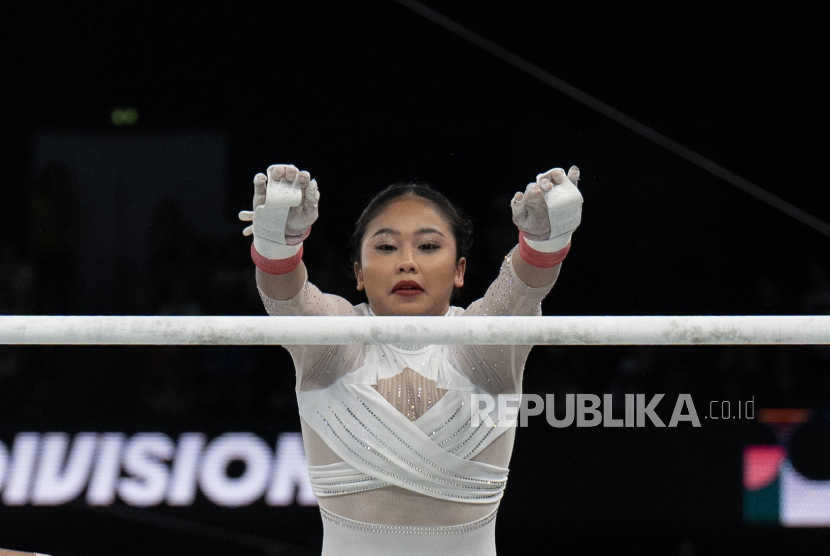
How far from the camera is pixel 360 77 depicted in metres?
2.51

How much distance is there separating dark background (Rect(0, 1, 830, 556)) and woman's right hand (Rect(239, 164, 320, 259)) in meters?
1.31

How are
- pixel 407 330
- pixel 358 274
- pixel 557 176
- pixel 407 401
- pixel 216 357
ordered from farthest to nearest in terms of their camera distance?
pixel 216 357 < pixel 358 274 < pixel 407 401 < pixel 557 176 < pixel 407 330

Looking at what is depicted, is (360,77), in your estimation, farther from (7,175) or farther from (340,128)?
(7,175)

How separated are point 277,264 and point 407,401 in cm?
26

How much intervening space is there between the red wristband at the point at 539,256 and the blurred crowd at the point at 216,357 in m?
1.36

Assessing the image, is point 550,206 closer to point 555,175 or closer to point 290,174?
point 555,175

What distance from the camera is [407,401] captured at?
4.03 ft

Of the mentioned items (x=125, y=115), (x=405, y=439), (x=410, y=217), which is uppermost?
(x=125, y=115)

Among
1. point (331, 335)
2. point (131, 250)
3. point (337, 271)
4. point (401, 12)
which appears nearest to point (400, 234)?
point (331, 335)

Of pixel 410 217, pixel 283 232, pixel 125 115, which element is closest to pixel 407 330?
pixel 283 232

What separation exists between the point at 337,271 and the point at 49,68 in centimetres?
99

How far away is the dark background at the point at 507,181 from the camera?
8.03 feet

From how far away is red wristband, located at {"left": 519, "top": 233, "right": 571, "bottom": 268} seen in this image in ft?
3.74

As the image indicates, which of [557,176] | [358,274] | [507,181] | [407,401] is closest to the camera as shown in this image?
[557,176]
